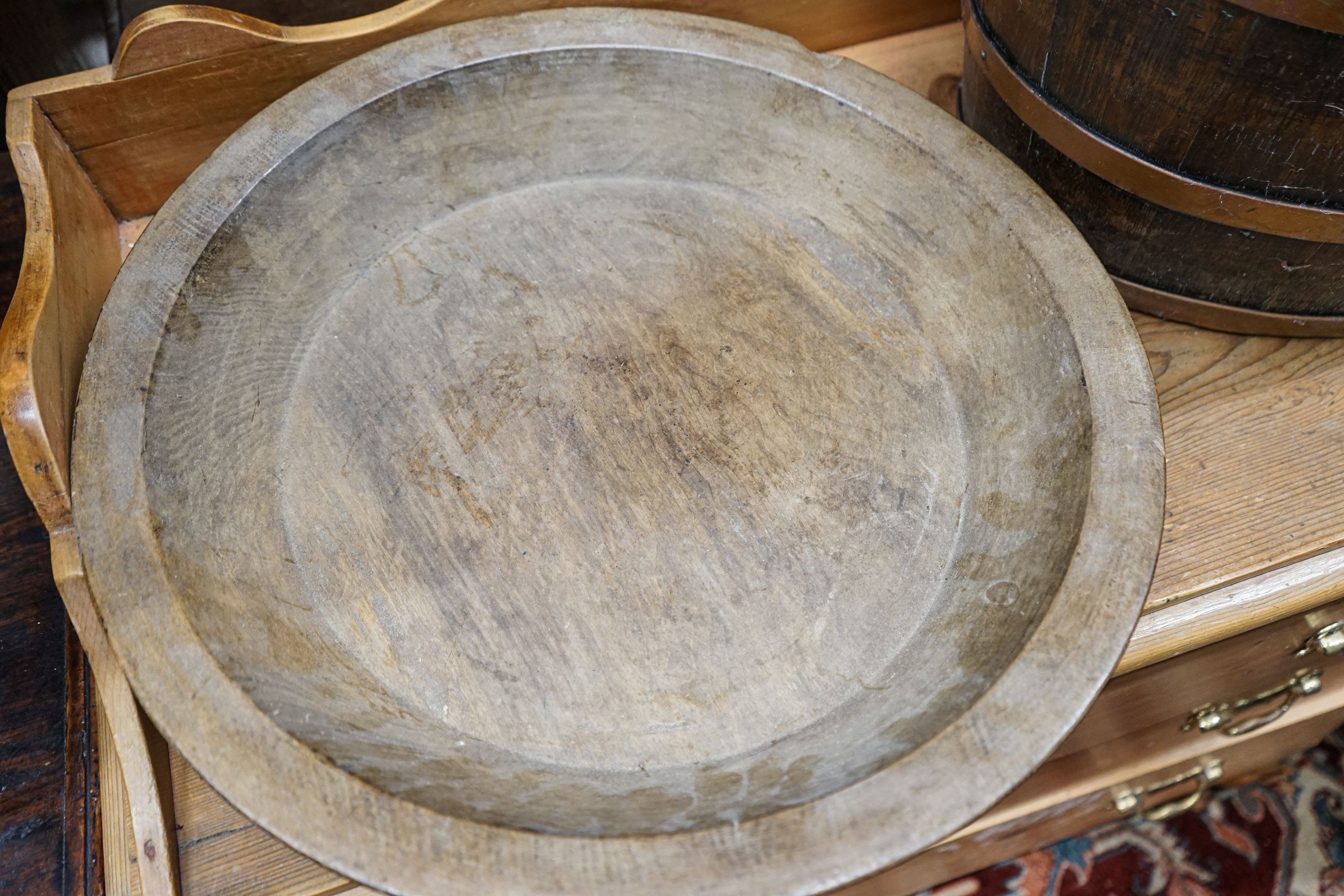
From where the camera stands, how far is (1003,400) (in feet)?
2.55

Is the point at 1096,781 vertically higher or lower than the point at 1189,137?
lower

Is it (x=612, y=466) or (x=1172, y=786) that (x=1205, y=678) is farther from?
(x=612, y=466)

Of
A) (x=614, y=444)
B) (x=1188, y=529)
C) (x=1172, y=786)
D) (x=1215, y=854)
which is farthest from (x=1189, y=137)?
(x=1215, y=854)

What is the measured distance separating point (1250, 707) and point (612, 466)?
693 millimetres

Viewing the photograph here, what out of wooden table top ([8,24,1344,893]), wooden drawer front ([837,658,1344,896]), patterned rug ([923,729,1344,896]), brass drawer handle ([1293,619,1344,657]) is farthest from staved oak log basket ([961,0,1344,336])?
patterned rug ([923,729,1344,896])

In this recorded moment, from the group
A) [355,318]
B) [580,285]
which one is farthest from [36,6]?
[580,285]

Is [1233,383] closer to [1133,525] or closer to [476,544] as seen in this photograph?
[1133,525]

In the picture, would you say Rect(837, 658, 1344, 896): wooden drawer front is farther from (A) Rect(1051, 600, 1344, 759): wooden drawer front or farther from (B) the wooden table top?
(B) the wooden table top

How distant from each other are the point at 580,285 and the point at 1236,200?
509mm

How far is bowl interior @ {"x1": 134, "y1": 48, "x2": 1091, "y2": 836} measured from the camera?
0.66 metres

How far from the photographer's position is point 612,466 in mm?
786

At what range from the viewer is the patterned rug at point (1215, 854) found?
46.8 inches

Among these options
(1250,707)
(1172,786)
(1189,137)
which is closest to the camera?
(1189,137)

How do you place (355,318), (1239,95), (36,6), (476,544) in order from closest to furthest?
(1239,95), (476,544), (355,318), (36,6)
